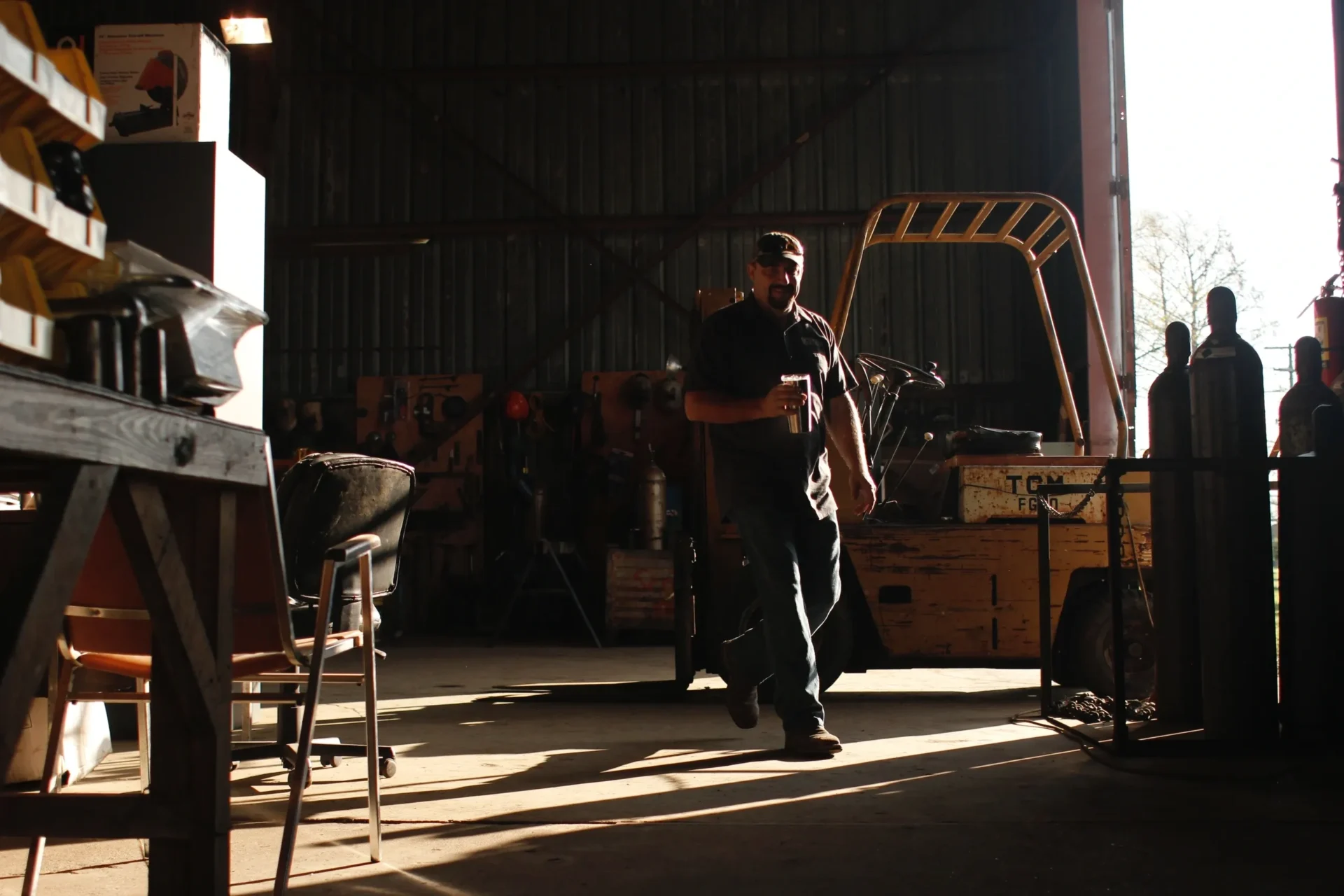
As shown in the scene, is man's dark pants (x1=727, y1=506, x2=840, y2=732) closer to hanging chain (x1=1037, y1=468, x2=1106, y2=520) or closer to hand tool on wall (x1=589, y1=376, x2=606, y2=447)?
hanging chain (x1=1037, y1=468, x2=1106, y2=520)

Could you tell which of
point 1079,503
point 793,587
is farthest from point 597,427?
point 793,587

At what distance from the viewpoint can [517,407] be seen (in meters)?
10.5

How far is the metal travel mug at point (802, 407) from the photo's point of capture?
12.3ft

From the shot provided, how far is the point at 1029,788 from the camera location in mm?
3326

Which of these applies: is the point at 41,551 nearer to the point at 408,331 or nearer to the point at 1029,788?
the point at 1029,788

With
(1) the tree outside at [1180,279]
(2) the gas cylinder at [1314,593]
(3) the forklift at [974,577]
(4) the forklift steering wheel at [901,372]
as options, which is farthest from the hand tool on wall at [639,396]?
(1) the tree outside at [1180,279]

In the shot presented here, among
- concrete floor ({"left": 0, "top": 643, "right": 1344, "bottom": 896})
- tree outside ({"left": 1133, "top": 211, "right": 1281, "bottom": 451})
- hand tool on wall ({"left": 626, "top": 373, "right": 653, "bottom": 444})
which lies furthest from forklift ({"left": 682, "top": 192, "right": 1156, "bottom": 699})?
tree outside ({"left": 1133, "top": 211, "right": 1281, "bottom": 451})

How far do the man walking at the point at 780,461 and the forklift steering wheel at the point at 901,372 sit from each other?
1331mm

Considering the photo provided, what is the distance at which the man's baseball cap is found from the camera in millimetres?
3998

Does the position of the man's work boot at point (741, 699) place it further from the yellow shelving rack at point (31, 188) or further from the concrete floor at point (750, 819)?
the yellow shelving rack at point (31, 188)

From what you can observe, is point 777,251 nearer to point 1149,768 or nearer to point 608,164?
point 1149,768

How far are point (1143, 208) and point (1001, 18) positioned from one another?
7.49m

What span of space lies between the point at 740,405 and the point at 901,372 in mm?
2038

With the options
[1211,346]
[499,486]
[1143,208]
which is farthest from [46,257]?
[1143,208]
